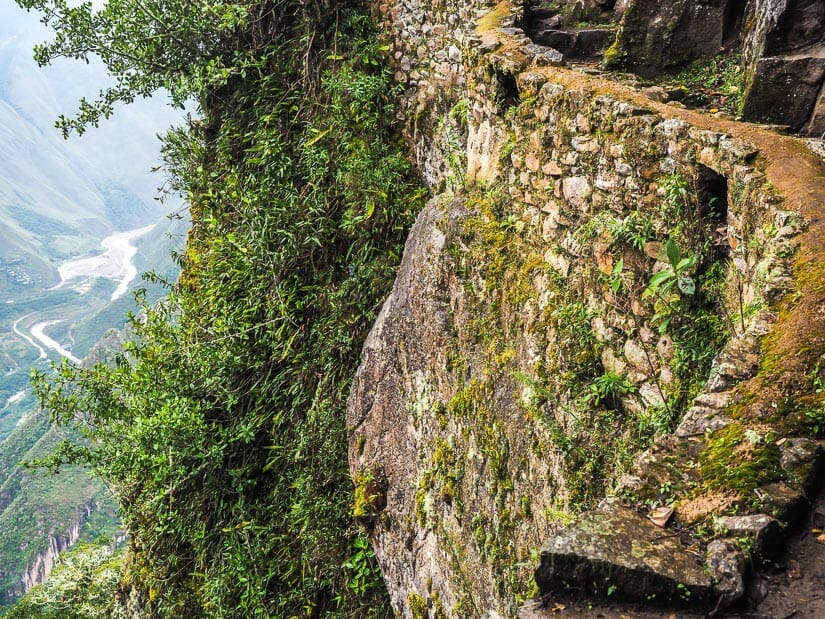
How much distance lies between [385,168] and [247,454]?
12.4ft

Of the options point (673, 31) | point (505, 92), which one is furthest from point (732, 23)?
point (505, 92)

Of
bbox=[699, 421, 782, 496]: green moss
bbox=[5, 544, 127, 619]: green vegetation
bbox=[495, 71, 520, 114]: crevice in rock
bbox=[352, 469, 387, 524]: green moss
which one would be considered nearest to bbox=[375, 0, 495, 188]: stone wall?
bbox=[495, 71, 520, 114]: crevice in rock

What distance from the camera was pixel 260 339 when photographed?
7.16 metres

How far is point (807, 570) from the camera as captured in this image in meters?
1.58

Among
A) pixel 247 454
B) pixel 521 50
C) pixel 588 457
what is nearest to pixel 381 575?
pixel 247 454

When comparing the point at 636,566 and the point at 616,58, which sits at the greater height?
the point at 616,58

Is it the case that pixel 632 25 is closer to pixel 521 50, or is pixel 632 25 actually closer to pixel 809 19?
pixel 521 50

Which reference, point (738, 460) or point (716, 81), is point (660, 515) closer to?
point (738, 460)

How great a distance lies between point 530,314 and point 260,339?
4324 millimetres

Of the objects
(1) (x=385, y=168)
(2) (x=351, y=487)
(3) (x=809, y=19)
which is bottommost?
(2) (x=351, y=487)

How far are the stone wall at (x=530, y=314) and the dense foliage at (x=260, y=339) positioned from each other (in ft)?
3.88

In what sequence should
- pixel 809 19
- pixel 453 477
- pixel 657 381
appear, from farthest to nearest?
pixel 453 477 → pixel 809 19 → pixel 657 381

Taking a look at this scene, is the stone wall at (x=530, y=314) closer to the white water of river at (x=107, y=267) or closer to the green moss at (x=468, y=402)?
the green moss at (x=468, y=402)

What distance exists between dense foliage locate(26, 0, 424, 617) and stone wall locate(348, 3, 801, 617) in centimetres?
118
